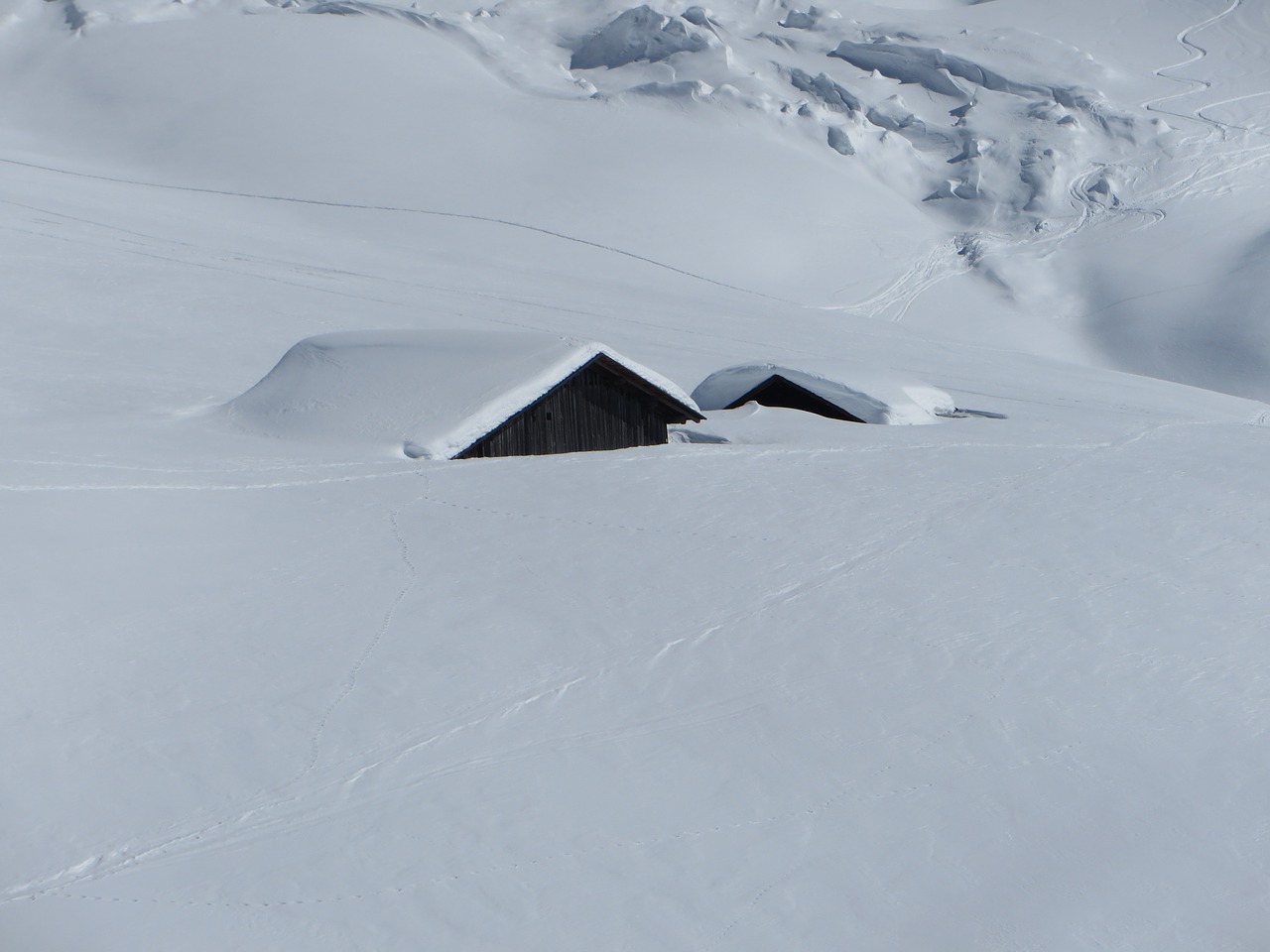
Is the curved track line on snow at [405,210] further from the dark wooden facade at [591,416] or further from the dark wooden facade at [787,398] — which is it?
the dark wooden facade at [591,416]

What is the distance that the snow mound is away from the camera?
50.9 m

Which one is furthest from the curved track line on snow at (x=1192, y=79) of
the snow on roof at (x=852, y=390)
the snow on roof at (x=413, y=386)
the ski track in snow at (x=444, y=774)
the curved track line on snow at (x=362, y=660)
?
the ski track in snow at (x=444, y=774)

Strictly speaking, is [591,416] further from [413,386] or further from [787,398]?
[787,398]

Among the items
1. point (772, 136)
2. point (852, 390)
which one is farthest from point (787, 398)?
point (772, 136)

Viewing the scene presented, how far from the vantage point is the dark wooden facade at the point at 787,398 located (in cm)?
1678

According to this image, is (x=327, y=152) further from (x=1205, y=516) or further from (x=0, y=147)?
(x=1205, y=516)

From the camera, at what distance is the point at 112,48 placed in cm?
4972

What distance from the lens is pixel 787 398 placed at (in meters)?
17.5

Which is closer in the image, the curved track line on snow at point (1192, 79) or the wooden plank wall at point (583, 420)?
the wooden plank wall at point (583, 420)

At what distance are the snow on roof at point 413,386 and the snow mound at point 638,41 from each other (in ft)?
133

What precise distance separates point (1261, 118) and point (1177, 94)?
170 inches

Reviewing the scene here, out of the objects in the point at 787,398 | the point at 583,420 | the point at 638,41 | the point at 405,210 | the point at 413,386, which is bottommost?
the point at 583,420

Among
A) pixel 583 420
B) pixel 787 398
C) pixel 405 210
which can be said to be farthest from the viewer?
pixel 405 210

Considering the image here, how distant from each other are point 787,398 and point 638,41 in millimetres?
38031
